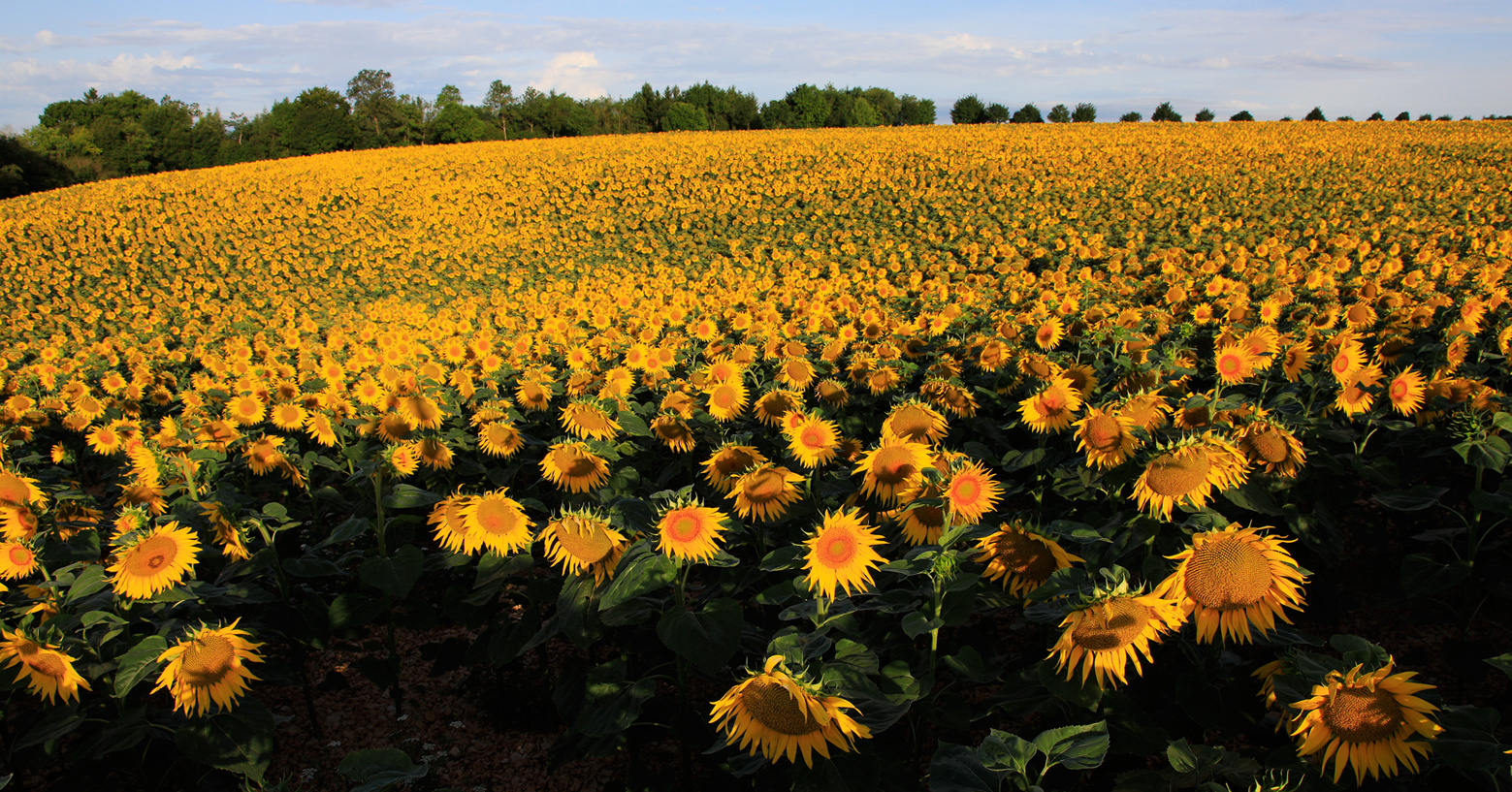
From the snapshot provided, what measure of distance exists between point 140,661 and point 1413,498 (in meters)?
5.26

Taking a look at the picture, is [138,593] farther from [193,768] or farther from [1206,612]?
[1206,612]

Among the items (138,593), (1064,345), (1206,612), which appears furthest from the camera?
(1064,345)

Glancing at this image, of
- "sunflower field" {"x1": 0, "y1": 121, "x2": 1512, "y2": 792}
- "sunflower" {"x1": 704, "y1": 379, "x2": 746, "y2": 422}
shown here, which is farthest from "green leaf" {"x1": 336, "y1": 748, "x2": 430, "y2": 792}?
"sunflower" {"x1": 704, "y1": 379, "x2": 746, "y2": 422}

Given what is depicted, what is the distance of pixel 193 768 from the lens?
3.11m

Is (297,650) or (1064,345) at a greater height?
(1064,345)

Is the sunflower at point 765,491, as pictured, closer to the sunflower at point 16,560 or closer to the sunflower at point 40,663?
the sunflower at point 40,663

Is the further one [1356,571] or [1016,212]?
[1016,212]

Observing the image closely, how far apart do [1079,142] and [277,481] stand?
105ft

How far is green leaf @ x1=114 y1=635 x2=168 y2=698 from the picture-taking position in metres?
2.45

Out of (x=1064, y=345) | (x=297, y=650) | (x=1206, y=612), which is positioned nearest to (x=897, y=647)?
(x=1206, y=612)

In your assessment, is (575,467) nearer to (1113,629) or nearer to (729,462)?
(729,462)

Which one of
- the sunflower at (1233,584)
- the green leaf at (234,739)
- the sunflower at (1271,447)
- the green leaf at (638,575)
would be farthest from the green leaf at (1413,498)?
the green leaf at (234,739)

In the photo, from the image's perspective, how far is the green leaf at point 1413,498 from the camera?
2.97 m

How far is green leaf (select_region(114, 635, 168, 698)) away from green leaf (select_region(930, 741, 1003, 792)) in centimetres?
276
